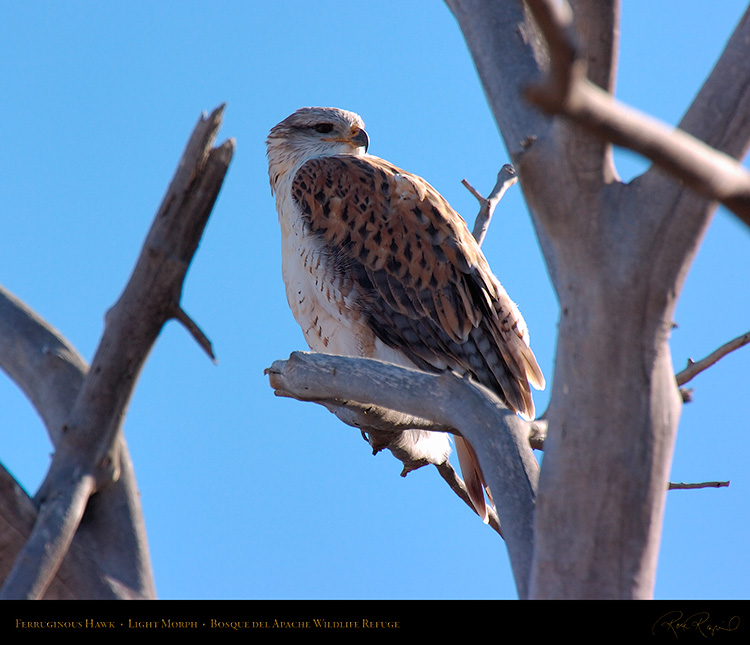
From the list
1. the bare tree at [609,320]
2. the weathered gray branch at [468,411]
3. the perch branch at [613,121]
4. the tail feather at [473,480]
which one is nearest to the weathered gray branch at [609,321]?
the bare tree at [609,320]

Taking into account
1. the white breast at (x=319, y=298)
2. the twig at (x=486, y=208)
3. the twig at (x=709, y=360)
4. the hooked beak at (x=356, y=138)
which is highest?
the hooked beak at (x=356, y=138)

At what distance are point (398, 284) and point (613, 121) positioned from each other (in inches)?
136

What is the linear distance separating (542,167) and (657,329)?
0.50 meters

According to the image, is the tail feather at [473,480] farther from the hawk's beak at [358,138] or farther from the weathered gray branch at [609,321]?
the hawk's beak at [358,138]

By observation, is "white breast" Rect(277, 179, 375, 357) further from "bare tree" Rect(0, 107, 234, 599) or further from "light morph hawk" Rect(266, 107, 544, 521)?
"bare tree" Rect(0, 107, 234, 599)

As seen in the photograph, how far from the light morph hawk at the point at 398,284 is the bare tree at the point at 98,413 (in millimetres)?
1239

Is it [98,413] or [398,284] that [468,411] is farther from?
[398,284]

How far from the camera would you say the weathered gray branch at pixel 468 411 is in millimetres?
2432
